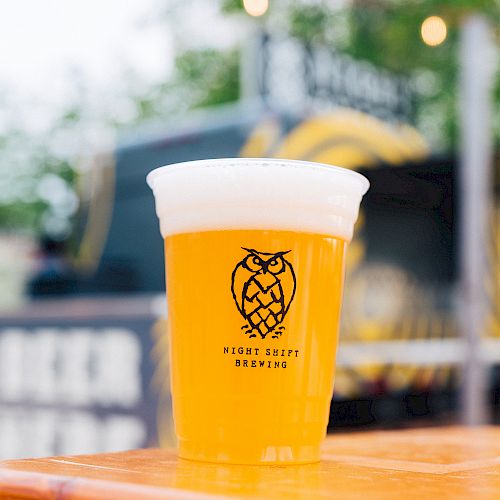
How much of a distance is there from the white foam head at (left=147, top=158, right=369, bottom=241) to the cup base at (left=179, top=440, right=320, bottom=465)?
0.62ft

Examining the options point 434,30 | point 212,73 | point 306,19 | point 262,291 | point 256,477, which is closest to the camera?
point 256,477

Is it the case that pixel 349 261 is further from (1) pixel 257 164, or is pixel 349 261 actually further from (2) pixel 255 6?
(1) pixel 257 164

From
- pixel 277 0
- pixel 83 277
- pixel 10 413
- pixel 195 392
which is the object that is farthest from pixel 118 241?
pixel 195 392

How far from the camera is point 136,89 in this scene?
48.8 feet

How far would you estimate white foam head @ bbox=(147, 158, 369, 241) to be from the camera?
808mm

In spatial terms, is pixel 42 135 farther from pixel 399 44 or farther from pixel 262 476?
pixel 262 476

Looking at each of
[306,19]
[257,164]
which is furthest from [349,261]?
[257,164]

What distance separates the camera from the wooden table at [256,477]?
2.03 ft

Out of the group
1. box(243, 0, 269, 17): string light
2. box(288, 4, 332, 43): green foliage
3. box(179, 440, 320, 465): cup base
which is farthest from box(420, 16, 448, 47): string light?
box(288, 4, 332, 43): green foliage

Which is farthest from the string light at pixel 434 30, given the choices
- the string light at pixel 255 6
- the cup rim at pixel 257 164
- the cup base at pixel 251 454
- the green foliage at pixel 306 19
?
the green foliage at pixel 306 19

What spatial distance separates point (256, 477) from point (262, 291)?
0.17 metres

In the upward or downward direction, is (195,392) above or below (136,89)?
below

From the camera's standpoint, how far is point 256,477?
70 centimetres

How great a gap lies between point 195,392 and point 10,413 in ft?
13.5
